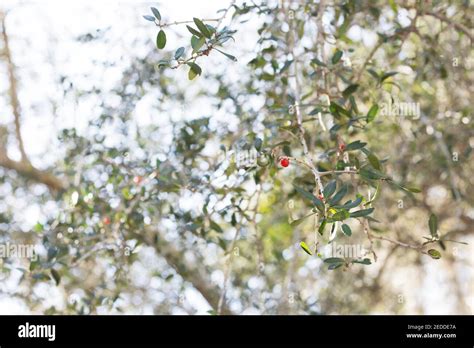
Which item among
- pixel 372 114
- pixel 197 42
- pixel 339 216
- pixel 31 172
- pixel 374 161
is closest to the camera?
pixel 339 216

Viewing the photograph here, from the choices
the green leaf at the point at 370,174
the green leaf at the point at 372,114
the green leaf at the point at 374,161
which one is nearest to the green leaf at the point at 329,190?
the green leaf at the point at 370,174

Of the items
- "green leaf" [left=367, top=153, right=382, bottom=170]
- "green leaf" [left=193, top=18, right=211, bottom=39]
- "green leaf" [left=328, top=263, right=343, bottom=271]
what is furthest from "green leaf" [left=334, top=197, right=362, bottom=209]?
"green leaf" [left=193, top=18, right=211, bottom=39]

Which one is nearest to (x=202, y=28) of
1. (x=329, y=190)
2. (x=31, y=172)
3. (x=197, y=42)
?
(x=197, y=42)

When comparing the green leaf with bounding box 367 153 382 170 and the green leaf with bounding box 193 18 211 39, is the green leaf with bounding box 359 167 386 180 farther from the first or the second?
the green leaf with bounding box 193 18 211 39

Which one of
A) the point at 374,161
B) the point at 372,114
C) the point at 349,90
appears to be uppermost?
the point at 349,90

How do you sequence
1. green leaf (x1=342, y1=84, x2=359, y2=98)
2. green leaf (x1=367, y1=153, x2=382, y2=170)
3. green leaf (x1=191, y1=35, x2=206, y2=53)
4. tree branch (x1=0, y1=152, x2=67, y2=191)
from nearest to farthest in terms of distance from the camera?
green leaf (x1=191, y1=35, x2=206, y2=53)
green leaf (x1=367, y1=153, x2=382, y2=170)
green leaf (x1=342, y1=84, x2=359, y2=98)
tree branch (x1=0, y1=152, x2=67, y2=191)

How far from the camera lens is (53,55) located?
3.42m

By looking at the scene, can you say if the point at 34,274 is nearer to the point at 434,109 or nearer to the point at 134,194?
the point at 134,194

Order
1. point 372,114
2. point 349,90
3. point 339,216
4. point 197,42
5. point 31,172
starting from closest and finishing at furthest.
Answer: point 339,216 → point 197,42 → point 372,114 → point 349,90 → point 31,172

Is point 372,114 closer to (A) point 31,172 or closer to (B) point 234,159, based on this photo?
(B) point 234,159

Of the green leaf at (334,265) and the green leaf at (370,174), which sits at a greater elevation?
the green leaf at (370,174)

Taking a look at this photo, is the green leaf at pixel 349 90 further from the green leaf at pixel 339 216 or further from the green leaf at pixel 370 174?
the green leaf at pixel 339 216
